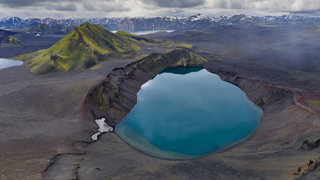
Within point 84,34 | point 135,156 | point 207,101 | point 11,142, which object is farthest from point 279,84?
point 84,34

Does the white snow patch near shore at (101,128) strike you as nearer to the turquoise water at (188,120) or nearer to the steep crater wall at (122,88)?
the steep crater wall at (122,88)

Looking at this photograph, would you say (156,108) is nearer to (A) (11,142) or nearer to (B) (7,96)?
(A) (11,142)

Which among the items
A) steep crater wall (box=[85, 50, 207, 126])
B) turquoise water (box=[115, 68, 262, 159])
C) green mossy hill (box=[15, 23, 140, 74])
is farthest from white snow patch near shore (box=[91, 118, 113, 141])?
green mossy hill (box=[15, 23, 140, 74])

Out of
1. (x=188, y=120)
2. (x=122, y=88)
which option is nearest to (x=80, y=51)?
(x=122, y=88)

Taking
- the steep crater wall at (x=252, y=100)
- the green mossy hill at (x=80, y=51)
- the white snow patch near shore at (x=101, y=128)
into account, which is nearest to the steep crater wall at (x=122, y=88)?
the steep crater wall at (x=252, y=100)

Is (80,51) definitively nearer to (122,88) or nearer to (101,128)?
(122,88)

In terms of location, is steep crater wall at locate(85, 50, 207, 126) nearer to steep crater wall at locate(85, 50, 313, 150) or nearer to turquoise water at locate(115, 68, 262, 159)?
steep crater wall at locate(85, 50, 313, 150)
